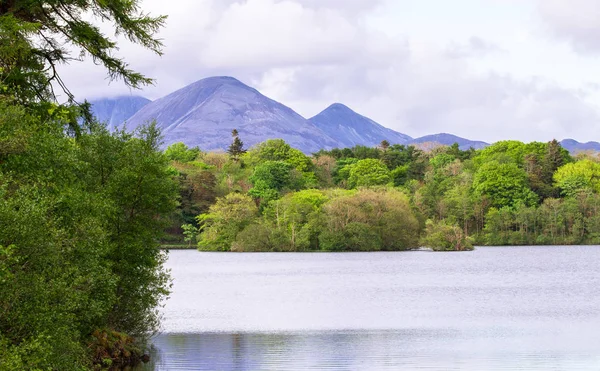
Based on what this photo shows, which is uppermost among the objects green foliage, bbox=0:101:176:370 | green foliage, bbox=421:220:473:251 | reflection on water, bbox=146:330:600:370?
green foliage, bbox=421:220:473:251

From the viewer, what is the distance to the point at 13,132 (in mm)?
14875

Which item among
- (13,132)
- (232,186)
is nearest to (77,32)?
(13,132)

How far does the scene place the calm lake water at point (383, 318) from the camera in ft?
84.4

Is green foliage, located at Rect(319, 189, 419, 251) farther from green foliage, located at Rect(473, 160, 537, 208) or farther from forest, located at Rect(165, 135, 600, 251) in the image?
green foliage, located at Rect(473, 160, 537, 208)

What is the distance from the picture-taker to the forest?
3639 inches

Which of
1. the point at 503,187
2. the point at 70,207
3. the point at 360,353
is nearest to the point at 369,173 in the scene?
the point at 503,187

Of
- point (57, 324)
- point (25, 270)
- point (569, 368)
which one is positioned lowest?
point (569, 368)

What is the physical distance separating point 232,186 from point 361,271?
46.5m

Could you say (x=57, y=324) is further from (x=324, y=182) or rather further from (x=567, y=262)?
(x=324, y=182)

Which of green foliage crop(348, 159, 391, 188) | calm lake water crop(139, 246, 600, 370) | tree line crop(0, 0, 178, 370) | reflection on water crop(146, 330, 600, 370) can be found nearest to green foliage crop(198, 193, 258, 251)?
green foliage crop(348, 159, 391, 188)

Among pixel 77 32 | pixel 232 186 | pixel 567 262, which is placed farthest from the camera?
pixel 232 186

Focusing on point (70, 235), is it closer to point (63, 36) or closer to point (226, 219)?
point (63, 36)

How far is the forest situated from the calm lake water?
22.1m

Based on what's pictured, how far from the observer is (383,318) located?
1432 inches
